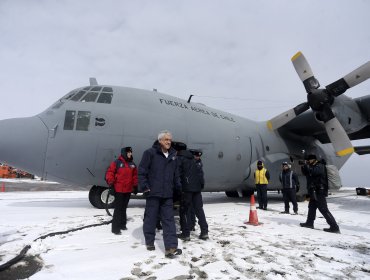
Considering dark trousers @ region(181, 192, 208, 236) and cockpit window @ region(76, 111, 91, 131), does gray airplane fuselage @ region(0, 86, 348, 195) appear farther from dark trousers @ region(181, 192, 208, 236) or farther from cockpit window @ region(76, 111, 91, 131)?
dark trousers @ region(181, 192, 208, 236)

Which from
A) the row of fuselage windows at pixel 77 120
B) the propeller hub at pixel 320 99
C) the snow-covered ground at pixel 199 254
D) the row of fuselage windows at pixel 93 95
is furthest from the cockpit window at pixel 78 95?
the propeller hub at pixel 320 99

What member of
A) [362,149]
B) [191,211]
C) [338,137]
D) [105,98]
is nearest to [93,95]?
[105,98]

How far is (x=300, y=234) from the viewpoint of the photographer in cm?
587

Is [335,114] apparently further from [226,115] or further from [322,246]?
[322,246]

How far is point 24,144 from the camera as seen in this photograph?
7.88 metres

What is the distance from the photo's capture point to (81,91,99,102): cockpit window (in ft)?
29.5

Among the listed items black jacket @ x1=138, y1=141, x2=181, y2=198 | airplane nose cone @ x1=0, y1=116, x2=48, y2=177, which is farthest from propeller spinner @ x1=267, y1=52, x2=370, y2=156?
airplane nose cone @ x1=0, y1=116, x2=48, y2=177

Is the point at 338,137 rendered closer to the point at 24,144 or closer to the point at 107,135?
the point at 107,135

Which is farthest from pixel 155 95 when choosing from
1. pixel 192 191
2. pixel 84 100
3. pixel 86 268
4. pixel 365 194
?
pixel 365 194

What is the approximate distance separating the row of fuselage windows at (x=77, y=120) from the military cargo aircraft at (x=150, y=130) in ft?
0.10

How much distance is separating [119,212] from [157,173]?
1.74m

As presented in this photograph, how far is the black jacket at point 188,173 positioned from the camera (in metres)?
5.62

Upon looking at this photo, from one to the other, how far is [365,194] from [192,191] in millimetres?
19856

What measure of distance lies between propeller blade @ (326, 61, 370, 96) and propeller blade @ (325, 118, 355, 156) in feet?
3.85
